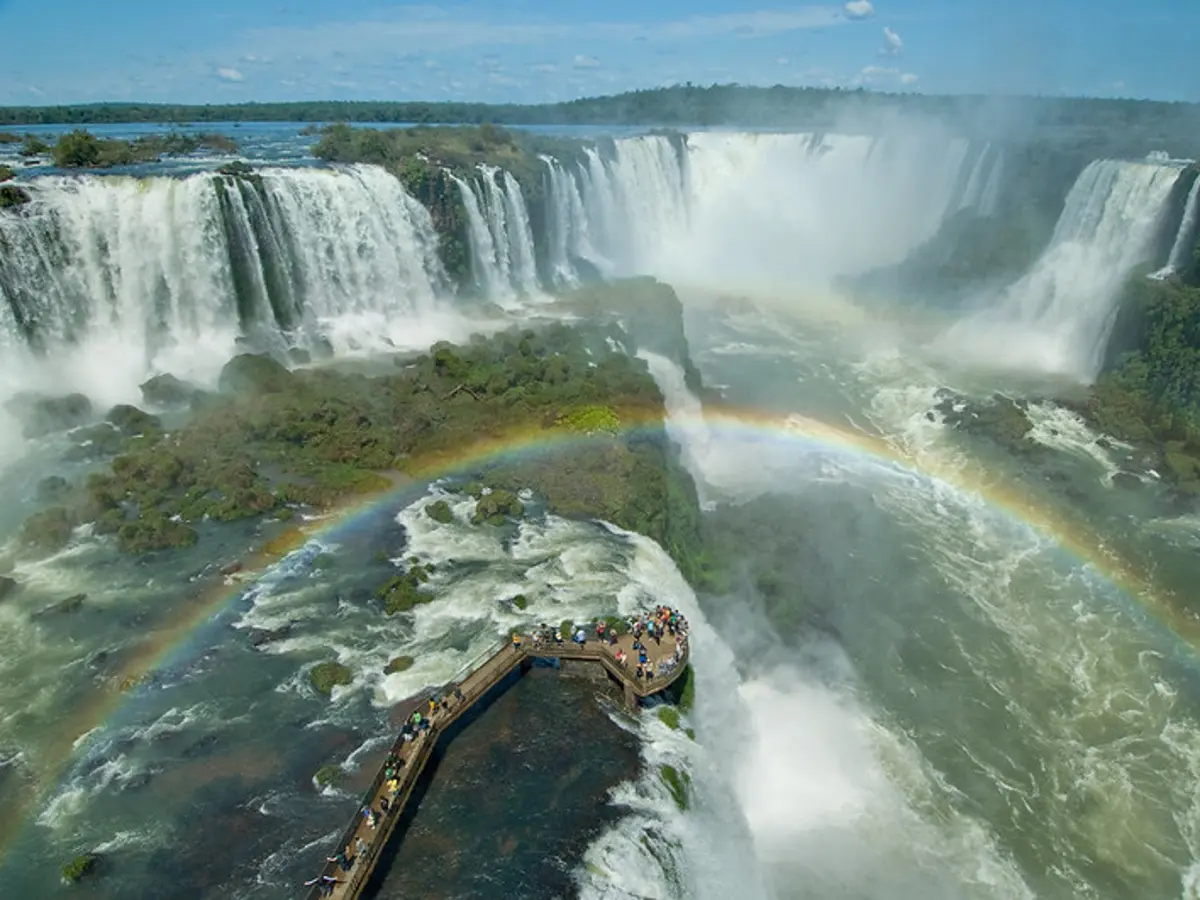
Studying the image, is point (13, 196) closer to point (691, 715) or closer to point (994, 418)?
point (691, 715)

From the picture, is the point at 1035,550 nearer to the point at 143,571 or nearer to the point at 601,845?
the point at 601,845

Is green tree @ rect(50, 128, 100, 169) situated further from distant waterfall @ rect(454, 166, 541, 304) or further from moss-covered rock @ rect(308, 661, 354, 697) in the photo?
moss-covered rock @ rect(308, 661, 354, 697)

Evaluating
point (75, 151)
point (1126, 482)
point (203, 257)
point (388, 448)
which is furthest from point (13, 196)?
point (1126, 482)

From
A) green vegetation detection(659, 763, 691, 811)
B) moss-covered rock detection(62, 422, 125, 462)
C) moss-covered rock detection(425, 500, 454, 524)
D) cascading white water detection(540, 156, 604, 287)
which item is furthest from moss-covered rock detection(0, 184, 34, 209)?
green vegetation detection(659, 763, 691, 811)

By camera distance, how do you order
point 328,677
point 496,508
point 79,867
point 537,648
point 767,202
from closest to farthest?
point 79,867 < point 328,677 < point 537,648 < point 496,508 < point 767,202

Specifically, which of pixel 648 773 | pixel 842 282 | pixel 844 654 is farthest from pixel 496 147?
pixel 648 773
